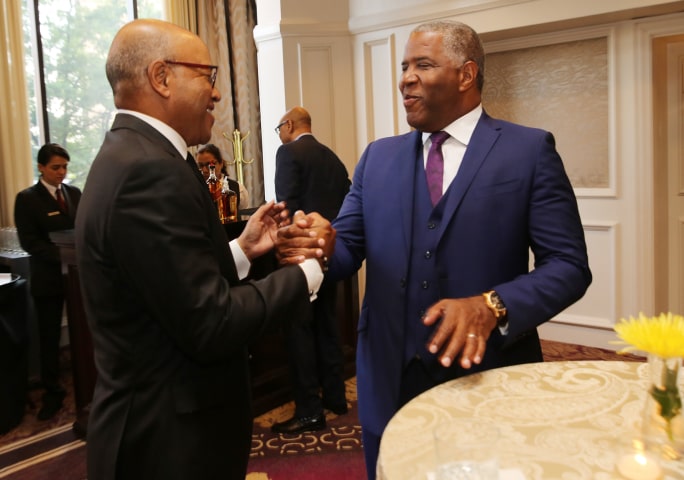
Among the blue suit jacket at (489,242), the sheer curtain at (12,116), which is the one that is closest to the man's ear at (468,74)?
the blue suit jacket at (489,242)

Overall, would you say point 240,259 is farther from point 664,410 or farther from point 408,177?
point 664,410

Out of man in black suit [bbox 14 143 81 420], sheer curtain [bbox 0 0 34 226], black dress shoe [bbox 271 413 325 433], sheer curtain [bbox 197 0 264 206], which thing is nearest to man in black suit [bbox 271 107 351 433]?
black dress shoe [bbox 271 413 325 433]

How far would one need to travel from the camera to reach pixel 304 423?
3.49 metres

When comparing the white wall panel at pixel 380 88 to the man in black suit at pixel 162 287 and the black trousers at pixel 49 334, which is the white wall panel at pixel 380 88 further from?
the man in black suit at pixel 162 287

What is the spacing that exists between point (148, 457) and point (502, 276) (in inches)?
36.8

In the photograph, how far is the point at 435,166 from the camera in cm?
171

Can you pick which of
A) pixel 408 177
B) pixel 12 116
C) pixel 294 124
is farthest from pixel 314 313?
pixel 12 116

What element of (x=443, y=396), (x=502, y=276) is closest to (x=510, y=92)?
(x=502, y=276)

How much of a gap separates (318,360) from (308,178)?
1.07 metres

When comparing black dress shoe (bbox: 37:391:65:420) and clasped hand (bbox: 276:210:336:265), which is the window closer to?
black dress shoe (bbox: 37:391:65:420)

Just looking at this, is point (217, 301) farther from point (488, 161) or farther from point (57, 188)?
point (57, 188)

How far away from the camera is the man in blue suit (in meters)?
1.59

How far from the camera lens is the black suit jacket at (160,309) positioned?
1255 millimetres

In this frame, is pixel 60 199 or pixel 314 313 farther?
pixel 60 199
